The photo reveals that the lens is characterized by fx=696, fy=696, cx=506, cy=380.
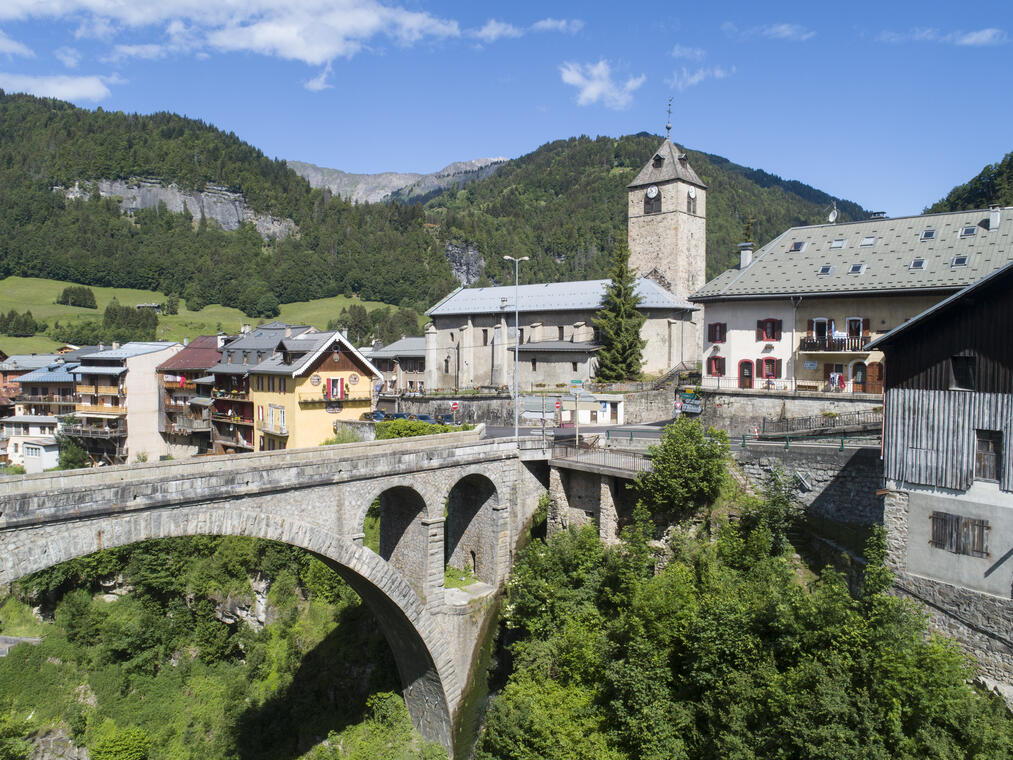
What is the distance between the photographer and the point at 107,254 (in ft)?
511

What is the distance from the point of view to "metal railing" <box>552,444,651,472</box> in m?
28.2

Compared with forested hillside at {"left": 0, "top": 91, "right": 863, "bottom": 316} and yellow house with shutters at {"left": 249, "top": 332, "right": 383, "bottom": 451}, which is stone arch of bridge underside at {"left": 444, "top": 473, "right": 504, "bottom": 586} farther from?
forested hillside at {"left": 0, "top": 91, "right": 863, "bottom": 316}

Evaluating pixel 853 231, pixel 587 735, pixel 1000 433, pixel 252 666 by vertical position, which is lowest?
pixel 252 666

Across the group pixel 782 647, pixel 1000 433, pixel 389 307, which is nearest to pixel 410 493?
pixel 782 647

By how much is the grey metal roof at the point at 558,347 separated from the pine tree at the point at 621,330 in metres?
1.49

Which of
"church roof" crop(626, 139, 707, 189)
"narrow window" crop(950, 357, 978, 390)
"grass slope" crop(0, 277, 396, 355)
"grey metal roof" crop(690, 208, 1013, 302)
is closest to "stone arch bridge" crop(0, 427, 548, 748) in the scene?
"grey metal roof" crop(690, 208, 1013, 302)

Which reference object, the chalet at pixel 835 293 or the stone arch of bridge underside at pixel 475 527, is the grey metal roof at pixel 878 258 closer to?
the chalet at pixel 835 293

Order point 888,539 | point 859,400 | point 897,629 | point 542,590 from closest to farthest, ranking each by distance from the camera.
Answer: point 897,629 → point 888,539 → point 542,590 → point 859,400

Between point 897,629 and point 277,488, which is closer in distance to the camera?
point 897,629

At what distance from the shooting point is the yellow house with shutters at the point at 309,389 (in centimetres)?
4578

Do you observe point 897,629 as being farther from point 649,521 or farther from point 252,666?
point 252,666

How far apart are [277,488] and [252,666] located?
19825 mm

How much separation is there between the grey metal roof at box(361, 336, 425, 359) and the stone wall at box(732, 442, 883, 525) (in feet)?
170

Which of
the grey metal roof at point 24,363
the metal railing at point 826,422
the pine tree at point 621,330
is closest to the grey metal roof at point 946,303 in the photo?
the metal railing at point 826,422
